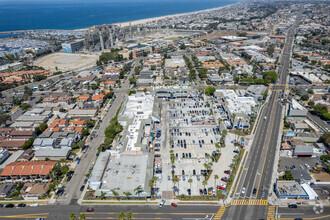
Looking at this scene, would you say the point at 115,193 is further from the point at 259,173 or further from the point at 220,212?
the point at 259,173

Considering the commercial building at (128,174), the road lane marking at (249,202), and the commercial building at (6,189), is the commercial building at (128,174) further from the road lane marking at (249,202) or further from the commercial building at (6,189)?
the commercial building at (6,189)

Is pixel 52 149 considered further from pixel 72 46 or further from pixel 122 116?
pixel 72 46

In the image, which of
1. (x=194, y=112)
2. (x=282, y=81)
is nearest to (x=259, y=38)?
(x=282, y=81)

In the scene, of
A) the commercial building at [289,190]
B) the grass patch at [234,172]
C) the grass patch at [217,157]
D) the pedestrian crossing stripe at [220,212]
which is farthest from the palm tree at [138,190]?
the commercial building at [289,190]

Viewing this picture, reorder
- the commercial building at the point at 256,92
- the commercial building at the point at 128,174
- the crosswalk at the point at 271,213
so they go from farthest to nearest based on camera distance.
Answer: the commercial building at the point at 256,92 < the commercial building at the point at 128,174 < the crosswalk at the point at 271,213

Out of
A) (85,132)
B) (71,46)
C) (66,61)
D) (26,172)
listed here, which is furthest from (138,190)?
(71,46)
